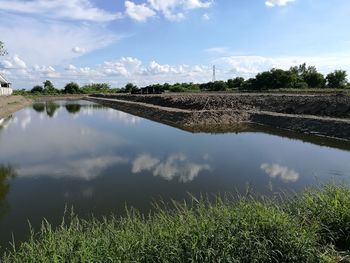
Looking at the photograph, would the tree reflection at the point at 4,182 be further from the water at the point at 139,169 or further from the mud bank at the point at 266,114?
the mud bank at the point at 266,114

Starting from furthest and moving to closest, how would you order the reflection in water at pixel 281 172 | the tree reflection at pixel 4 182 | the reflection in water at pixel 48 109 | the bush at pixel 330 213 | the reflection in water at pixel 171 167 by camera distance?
1. the reflection in water at pixel 48 109
2. the reflection in water at pixel 171 167
3. the reflection in water at pixel 281 172
4. the tree reflection at pixel 4 182
5. the bush at pixel 330 213

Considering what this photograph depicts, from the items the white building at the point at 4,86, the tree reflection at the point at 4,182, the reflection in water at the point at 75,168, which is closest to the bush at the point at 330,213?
the tree reflection at the point at 4,182

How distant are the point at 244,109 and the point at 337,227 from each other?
28468 mm

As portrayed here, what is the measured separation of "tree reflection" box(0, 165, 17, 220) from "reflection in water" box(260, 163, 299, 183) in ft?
26.8

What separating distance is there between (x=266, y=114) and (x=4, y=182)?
22.0 m

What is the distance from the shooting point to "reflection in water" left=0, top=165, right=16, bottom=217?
31.7ft

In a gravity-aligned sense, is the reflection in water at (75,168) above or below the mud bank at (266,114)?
below

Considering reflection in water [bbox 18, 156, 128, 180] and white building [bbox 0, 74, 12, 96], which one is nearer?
reflection in water [bbox 18, 156, 128, 180]

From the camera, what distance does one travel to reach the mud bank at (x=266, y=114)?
77.9ft

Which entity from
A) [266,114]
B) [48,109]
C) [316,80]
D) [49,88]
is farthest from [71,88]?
[266,114]

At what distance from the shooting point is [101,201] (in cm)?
986

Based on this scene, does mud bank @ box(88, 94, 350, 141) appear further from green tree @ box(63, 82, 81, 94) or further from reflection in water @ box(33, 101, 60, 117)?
green tree @ box(63, 82, 81, 94)

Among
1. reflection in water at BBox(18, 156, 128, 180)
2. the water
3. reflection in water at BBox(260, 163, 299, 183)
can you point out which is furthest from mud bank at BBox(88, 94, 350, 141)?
reflection in water at BBox(18, 156, 128, 180)

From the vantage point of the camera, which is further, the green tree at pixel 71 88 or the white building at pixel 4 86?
the green tree at pixel 71 88
